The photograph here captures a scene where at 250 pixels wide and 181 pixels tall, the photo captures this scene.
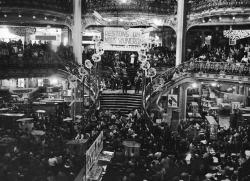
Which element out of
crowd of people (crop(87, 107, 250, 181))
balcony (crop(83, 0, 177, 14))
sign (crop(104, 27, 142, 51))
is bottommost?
crowd of people (crop(87, 107, 250, 181))

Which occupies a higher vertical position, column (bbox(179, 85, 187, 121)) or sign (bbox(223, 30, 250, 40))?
sign (bbox(223, 30, 250, 40))

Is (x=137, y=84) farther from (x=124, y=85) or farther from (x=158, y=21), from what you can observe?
(x=158, y=21)

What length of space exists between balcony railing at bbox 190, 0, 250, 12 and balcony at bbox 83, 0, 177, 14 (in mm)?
2111

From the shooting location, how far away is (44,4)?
2827 cm

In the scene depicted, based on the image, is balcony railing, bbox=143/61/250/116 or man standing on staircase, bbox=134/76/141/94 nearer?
balcony railing, bbox=143/61/250/116

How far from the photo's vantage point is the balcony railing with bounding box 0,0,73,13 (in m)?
Answer: 26.6

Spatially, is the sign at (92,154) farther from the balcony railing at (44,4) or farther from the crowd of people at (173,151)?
the balcony railing at (44,4)

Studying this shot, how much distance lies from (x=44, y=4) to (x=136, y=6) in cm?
770

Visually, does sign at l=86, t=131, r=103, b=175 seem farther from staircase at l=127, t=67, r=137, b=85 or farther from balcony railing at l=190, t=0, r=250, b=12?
balcony railing at l=190, t=0, r=250, b=12

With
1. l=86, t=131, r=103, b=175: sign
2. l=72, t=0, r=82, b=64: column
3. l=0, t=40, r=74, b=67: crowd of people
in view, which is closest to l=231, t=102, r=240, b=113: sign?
l=72, t=0, r=82, b=64: column

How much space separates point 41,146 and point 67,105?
35.4ft

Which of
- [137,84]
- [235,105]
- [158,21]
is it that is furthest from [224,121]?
[158,21]

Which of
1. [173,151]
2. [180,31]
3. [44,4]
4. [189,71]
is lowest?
[173,151]

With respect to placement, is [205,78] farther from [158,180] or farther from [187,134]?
[158,180]
